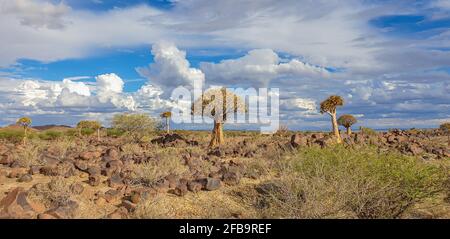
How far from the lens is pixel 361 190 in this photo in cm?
870

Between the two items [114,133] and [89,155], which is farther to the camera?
[114,133]

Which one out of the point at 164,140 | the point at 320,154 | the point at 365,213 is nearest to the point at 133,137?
the point at 164,140

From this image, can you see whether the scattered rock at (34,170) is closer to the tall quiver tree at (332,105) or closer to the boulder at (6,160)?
the boulder at (6,160)

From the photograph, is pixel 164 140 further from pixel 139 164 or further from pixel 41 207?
pixel 41 207

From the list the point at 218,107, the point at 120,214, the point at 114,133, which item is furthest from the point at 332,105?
the point at 114,133

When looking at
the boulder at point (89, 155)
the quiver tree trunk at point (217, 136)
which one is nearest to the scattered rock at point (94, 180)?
the boulder at point (89, 155)

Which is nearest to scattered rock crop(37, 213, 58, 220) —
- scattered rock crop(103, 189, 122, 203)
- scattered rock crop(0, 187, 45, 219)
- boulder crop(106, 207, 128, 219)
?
scattered rock crop(0, 187, 45, 219)

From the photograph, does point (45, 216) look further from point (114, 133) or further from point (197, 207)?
point (114, 133)

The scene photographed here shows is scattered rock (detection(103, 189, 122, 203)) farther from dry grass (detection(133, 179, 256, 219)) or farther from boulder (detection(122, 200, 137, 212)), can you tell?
dry grass (detection(133, 179, 256, 219))

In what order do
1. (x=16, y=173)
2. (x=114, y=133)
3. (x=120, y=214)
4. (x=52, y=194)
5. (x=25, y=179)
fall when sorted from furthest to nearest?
1. (x=114, y=133)
2. (x=16, y=173)
3. (x=25, y=179)
4. (x=52, y=194)
5. (x=120, y=214)

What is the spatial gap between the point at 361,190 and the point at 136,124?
25.9 meters

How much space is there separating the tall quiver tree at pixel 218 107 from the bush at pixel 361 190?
1492cm

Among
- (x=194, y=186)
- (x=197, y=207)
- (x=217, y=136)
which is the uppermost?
(x=217, y=136)

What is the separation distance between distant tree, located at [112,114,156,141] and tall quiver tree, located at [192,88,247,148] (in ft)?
28.5
